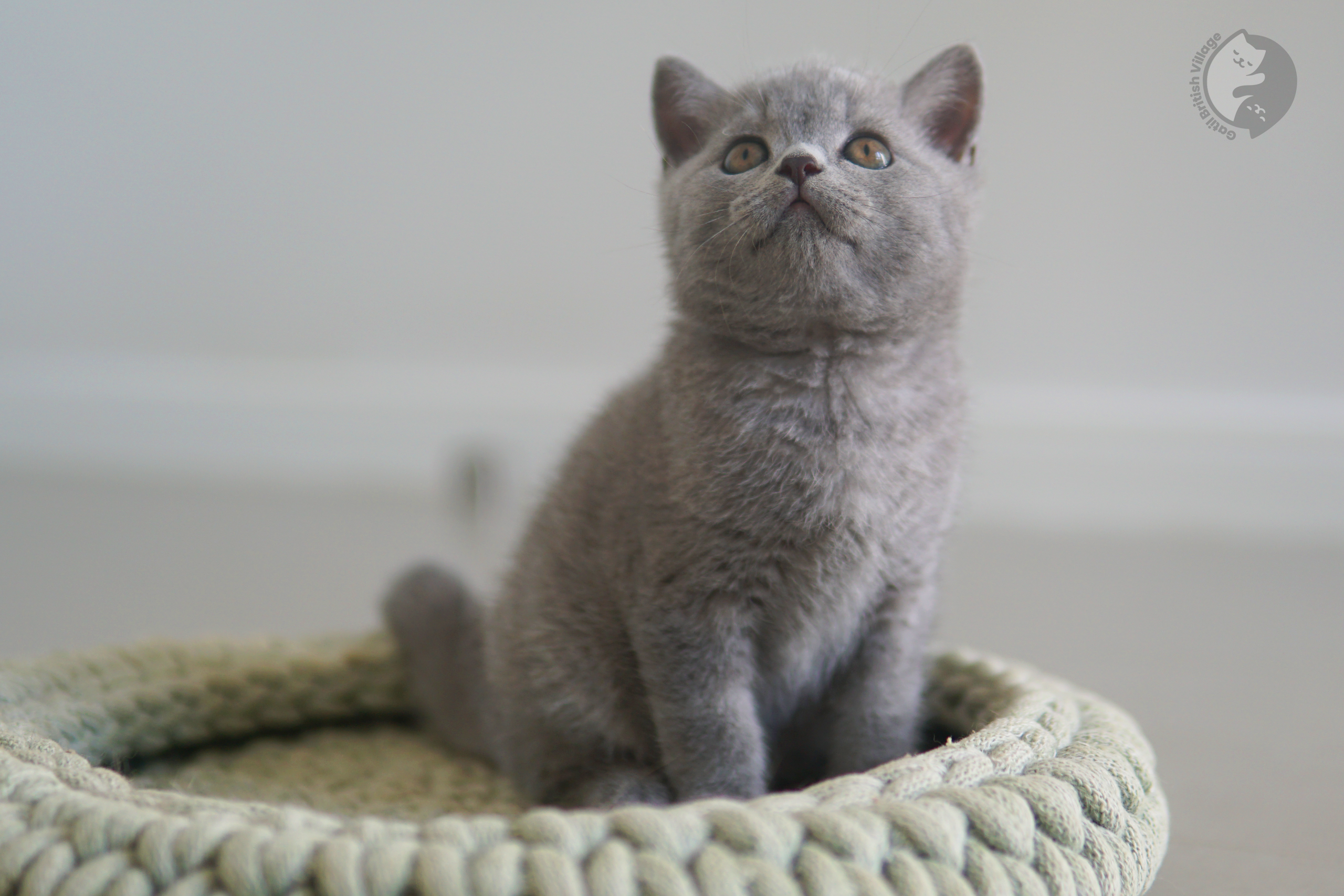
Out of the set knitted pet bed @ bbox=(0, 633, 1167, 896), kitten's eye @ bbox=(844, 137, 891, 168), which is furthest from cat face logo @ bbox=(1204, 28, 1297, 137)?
knitted pet bed @ bbox=(0, 633, 1167, 896)

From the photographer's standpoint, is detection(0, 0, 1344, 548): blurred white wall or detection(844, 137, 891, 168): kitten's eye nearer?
detection(844, 137, 891, 168): kitten's eye

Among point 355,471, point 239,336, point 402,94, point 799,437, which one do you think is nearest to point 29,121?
point 239,336

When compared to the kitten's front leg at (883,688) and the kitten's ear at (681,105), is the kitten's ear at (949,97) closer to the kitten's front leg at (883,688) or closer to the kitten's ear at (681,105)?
the kitten's ear at (681,105)

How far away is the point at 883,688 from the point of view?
0.89m

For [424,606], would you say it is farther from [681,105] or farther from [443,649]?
[681,105]

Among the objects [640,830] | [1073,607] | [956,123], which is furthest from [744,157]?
[1073,607]

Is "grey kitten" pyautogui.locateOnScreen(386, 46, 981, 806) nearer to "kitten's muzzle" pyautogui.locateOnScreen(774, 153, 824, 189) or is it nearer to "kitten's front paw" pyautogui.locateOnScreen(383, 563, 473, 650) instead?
"kitten's muzzle" pyautogui.locateOnScreen(774, 153, 824, 189)

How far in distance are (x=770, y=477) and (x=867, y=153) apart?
0.88 ft

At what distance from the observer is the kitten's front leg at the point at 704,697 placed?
0.81 meters

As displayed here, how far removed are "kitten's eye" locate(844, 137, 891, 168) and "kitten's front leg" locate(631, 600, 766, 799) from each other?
0.36 m

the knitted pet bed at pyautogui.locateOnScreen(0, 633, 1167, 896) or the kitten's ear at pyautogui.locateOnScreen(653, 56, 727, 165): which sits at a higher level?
the kitten's ear at pyautogui.locateOnScreen(653, 56, 727, 165)

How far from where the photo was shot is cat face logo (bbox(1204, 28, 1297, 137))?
4.01 feet

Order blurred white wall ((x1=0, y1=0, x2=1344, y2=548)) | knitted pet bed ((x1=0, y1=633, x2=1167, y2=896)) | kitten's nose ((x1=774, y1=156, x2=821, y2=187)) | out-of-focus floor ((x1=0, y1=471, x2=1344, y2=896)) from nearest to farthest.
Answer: knitted pet bed ((x1=0, y1=633, x2=1167, y2=896)), kitten's nose ((x1=774, y1=156, x2=821, y2=187)), out-of-focus floor ((x1=0, y1=471, x2=1344, y2=896)), blurred white wall ((x1=0, y1=0, x2=1344, y2=548))

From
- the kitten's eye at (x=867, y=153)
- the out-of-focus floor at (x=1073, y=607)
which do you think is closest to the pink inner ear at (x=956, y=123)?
the kitten's eye at (x=867, y=153)
